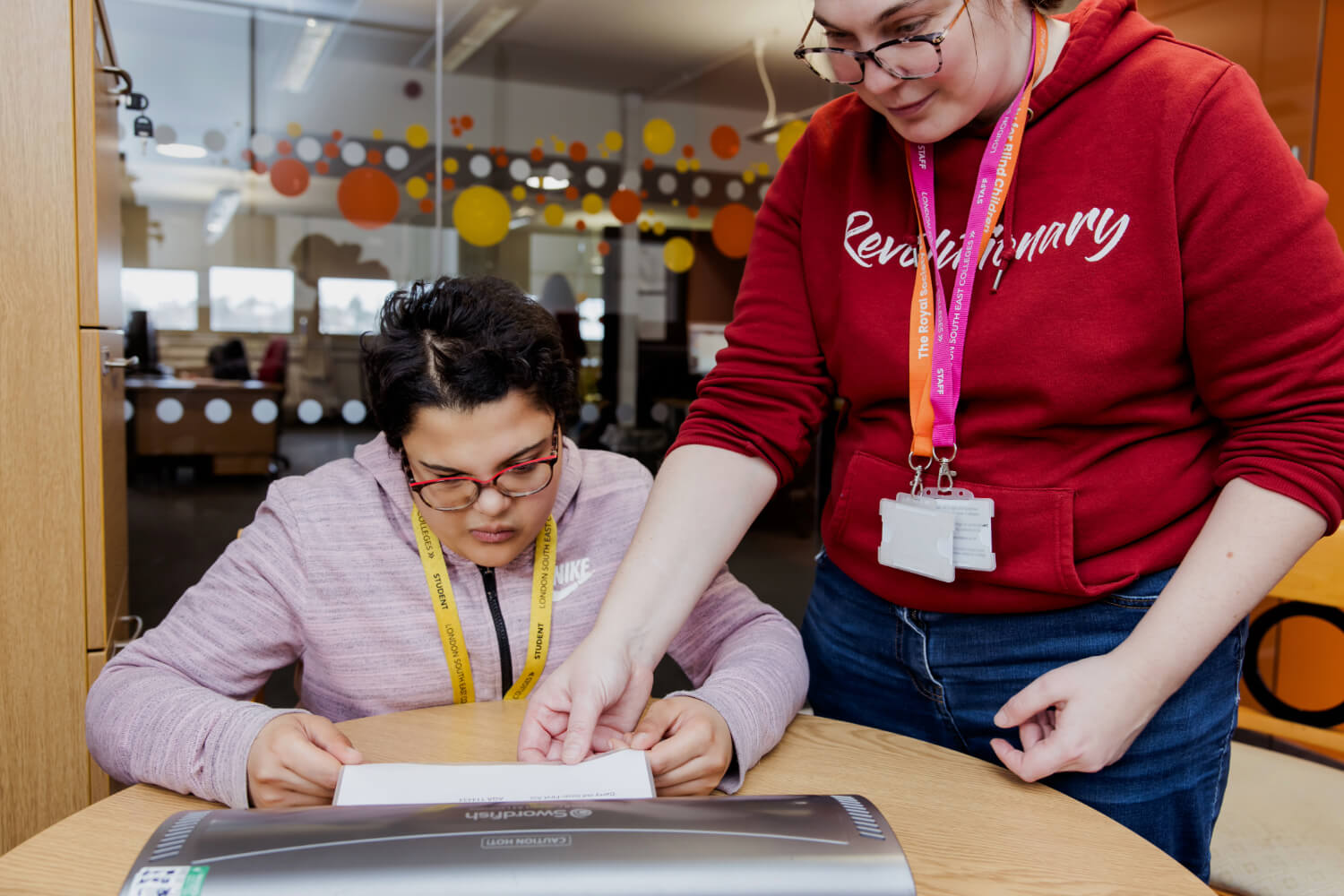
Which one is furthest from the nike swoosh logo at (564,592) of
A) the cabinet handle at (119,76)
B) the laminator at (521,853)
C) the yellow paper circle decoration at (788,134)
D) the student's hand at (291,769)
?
the yellow paper circle decoration at (788,134)

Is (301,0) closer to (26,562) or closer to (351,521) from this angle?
(26,562)

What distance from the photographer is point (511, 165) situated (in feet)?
10.5

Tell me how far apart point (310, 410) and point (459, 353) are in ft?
6.45

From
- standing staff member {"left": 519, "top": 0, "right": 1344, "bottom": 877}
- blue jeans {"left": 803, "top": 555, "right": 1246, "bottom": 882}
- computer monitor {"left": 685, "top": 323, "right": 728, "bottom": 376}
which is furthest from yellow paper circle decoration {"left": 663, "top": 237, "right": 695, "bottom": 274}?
blue jeans {"left": 803, "top": 555, "right": 1246, "bottom": 882}

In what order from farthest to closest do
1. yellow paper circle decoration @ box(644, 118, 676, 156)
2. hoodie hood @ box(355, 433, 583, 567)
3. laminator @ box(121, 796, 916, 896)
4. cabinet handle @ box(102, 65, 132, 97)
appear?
yellow paper circle decoration @ box(644, 118, 676, 156)
cabinet handle @ box(102, 65, 132, 97)
hoodie hood @ box(355, 433, 583, 567)
laminator @ box(121, 796, 916, 896)

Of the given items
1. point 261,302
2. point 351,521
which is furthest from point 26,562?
point 261,302

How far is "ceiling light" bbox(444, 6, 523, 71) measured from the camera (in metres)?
3.11

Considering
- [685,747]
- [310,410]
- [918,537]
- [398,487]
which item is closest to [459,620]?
[398,487]

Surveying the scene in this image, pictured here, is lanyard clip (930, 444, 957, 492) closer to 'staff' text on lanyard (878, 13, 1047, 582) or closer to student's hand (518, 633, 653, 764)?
'staff' text on lanyard (878, 13, 1047, 582)

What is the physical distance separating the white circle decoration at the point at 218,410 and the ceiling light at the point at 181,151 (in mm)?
701

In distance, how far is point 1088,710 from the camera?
34.9 inches

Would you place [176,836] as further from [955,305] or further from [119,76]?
[119,76]

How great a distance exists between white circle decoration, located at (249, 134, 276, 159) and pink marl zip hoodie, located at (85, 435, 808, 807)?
182cm

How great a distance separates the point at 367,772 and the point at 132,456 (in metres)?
2.34
